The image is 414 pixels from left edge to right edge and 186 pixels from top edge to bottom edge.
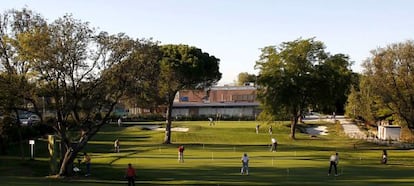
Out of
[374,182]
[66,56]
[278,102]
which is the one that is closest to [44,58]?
[66,56]

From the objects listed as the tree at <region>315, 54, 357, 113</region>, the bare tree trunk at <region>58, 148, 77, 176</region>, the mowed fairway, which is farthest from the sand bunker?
the bare tree trunk at <region>58, 148, 77, 176</region>

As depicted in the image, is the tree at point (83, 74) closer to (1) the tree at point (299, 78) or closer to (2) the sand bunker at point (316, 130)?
(1) the tree at point (299, 78)

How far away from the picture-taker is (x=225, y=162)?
46469 millimetres

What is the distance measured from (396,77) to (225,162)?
709 inches

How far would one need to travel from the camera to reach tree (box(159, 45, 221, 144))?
216ft

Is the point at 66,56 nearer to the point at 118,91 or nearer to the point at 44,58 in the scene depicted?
the point at 44,58

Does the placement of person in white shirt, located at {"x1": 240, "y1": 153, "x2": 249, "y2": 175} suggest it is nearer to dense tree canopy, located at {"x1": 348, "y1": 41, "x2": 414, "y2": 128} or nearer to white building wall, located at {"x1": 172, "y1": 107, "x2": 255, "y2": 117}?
dense tree canopy, located at {"x1": 348, "y1": 41, "x2": 414, "y2": 128}

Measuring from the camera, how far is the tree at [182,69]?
216 feet

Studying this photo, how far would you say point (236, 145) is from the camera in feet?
218

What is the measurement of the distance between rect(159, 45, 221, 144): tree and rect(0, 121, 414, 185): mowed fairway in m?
6.28

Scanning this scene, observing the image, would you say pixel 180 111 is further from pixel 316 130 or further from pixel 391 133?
pixel 391 133

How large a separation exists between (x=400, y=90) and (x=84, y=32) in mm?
30262

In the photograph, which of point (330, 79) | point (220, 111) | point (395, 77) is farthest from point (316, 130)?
point (395, 77)

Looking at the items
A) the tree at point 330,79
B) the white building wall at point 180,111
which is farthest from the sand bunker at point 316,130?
the white building wall at point 180,111
